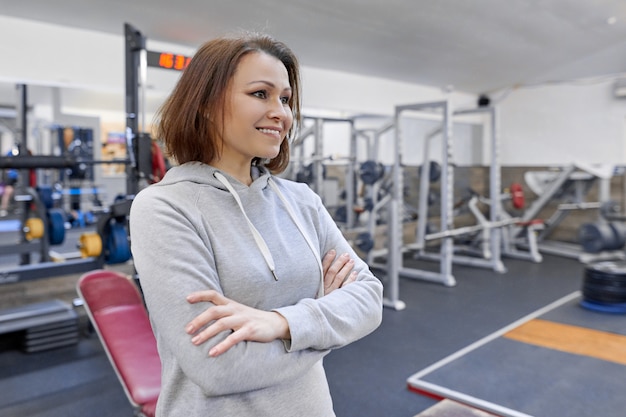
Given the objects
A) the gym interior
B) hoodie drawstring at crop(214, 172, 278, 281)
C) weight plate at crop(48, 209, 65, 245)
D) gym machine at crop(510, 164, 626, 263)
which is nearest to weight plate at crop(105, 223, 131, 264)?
the gym interior

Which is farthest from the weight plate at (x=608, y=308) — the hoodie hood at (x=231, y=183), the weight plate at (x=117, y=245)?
the hoodie hood at (x=231, y=183)

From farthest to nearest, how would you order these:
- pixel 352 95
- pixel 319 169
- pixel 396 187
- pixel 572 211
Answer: pixel 572 211, pixel 352 95, pixel 319 169, pixel 396 187

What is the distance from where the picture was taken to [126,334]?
1.77m

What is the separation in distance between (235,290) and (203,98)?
12.1 inches

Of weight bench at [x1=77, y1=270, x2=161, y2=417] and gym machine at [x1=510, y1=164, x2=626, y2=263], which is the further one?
gym machine at [x1=510, y1=164, x2=626, y2=263]

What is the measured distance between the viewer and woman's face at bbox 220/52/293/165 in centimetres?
82

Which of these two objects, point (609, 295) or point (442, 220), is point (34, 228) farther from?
point (609, 295)

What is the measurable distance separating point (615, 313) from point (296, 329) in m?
3.80

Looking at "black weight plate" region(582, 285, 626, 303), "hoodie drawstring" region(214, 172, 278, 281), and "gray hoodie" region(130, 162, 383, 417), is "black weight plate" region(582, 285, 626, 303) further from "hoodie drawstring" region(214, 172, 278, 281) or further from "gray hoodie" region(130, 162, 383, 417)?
"hoodie drawstring" region(214, 172, 278, 281)

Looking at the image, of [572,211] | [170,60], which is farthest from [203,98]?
[572,211]

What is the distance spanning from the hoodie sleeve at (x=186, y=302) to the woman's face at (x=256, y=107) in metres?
0.15

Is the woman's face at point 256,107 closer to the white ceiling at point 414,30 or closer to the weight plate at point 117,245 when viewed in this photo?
the weight plate at point 117,245

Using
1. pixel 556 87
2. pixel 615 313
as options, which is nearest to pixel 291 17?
pixel 615 313

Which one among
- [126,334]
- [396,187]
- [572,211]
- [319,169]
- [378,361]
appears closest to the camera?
[126,334]
